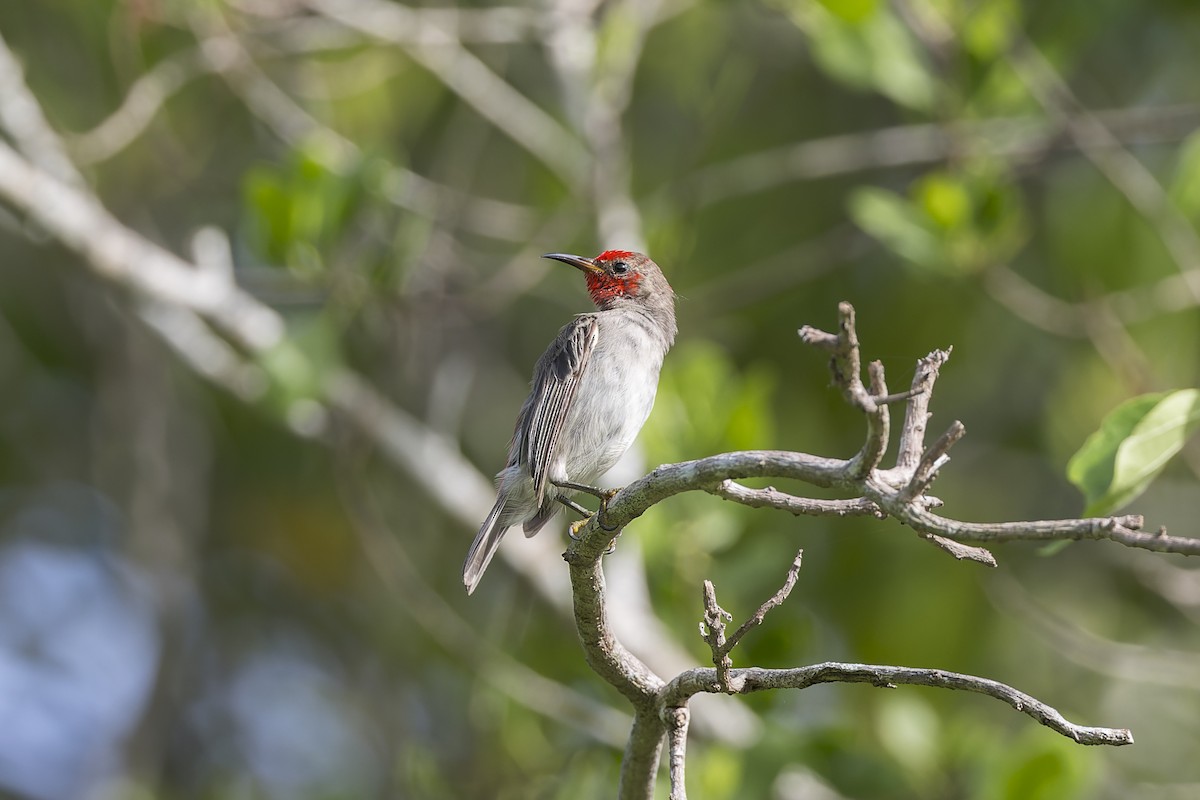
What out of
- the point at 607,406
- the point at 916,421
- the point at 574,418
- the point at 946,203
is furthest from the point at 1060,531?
the point at 946,203

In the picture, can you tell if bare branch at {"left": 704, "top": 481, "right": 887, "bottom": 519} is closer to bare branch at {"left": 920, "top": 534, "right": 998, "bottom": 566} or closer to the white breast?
bare branch at {"left": 920, "top": 534, "right": 998, "bottom": 566}

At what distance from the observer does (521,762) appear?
5.53m

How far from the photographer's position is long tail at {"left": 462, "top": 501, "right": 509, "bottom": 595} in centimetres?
366

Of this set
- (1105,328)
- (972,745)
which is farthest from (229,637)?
(1105,328)

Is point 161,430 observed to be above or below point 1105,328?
above

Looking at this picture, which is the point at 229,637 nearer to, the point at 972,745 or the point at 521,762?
the point at 521,762

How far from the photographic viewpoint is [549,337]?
8227 millimetres

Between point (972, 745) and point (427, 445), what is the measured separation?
254 cm

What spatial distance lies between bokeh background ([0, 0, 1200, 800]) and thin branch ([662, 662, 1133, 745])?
6.84ft

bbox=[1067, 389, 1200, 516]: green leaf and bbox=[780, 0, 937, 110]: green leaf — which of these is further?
bbox=[780, 0, 937, 110]: green leaf

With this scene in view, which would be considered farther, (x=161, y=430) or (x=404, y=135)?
(x=404, y=135)

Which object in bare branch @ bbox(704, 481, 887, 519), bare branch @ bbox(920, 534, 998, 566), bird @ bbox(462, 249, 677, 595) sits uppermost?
bird @ bbox(462, 249, 677, 595)

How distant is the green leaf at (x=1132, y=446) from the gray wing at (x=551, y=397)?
1.64 meters

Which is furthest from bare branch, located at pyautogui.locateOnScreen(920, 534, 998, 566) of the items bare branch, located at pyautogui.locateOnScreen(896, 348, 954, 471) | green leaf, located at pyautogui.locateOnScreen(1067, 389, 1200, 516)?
green leaf, located at pyautogui.locateOnScreen(1067, 389, 1200, 516)
